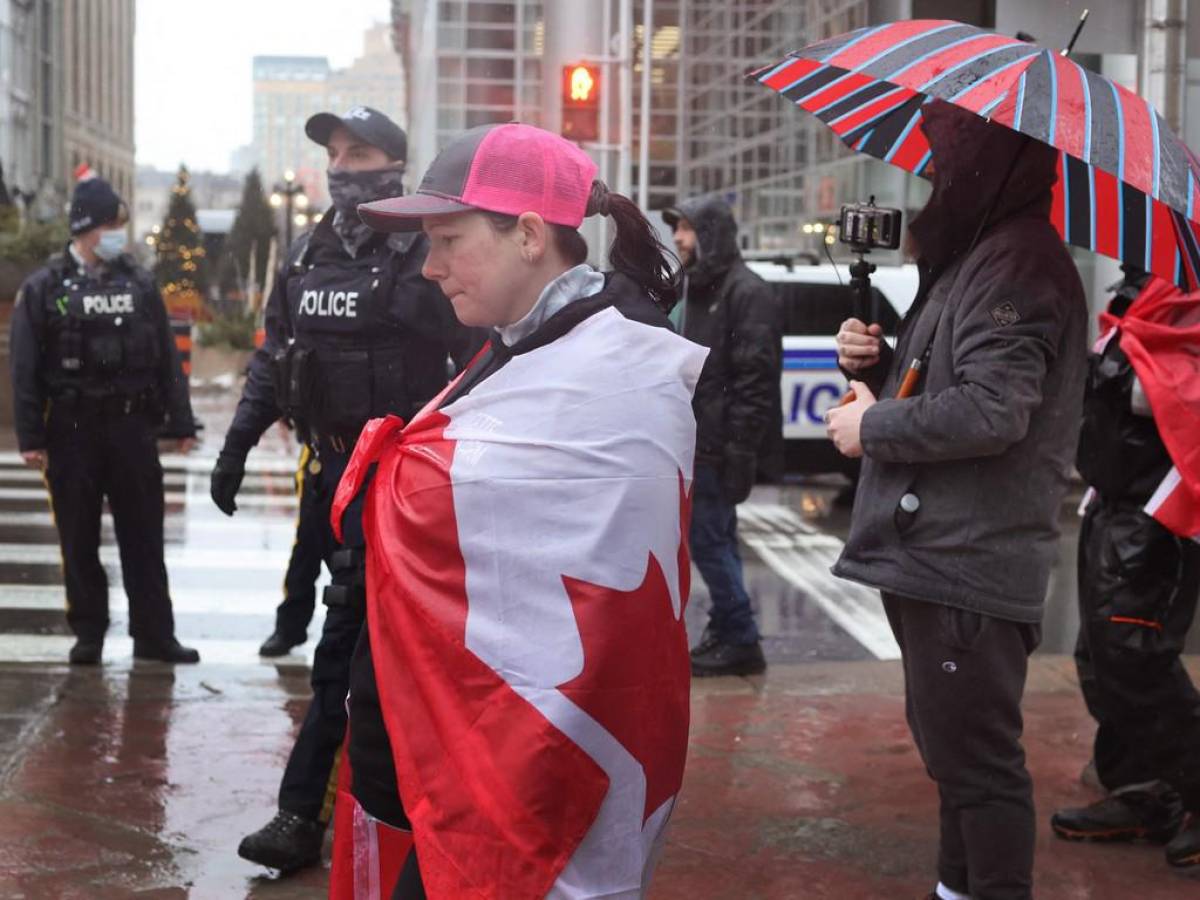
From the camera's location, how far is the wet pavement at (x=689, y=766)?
185 inches

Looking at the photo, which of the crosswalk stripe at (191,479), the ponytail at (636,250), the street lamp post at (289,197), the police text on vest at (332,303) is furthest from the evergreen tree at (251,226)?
the ponytail at (636,250)

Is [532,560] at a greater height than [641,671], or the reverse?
[532,560]

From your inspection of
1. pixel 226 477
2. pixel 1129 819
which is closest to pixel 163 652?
pixel 226 477

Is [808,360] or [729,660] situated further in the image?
[808,360]

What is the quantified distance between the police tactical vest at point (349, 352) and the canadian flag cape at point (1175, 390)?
2138 mm

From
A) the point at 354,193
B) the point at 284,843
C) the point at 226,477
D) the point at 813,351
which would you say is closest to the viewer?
the point at 284,843

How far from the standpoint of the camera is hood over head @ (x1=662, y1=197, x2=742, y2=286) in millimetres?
7352

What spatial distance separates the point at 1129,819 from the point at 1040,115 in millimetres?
2540

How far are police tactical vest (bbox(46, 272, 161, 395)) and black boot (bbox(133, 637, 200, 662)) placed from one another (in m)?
1.13

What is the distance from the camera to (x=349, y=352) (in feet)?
16.4

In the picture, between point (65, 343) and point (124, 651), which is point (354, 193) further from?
point (124, 651)

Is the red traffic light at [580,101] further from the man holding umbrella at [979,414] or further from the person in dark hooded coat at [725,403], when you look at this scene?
the man holding umbrella at [979,414]

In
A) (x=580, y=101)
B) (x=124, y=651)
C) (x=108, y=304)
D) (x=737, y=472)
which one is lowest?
(x=124, y=651)

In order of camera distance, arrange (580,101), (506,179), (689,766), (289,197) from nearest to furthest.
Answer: (506,179) → (689,766) → (580,101) → (289,197)
